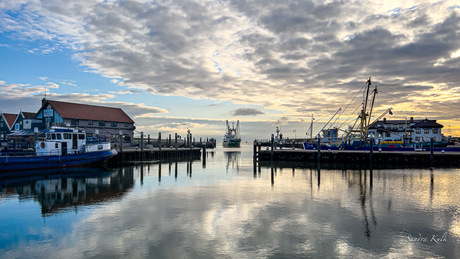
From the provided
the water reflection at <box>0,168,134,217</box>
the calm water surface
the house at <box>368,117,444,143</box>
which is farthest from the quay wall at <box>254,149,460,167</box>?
the house at <box>368,117,444,143</box>

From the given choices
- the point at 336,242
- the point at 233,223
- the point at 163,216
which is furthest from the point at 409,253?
the point at 163,216

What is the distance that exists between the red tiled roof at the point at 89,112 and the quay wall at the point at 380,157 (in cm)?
A: 3773

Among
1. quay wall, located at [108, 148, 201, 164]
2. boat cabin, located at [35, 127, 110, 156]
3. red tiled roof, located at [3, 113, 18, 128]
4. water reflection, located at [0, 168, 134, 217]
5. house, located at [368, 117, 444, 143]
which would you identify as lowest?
water reflection, located at [0, 168, 134, 217]

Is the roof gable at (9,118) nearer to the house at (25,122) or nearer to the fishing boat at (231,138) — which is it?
the house at (25,122)

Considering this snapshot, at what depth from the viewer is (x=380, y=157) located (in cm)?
4869

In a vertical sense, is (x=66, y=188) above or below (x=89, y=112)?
below

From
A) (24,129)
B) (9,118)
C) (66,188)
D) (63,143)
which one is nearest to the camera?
(66,188)

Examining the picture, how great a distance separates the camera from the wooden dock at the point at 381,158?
4588 centimetres

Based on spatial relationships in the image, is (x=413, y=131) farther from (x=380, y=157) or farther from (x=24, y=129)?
(x=24, y=129)

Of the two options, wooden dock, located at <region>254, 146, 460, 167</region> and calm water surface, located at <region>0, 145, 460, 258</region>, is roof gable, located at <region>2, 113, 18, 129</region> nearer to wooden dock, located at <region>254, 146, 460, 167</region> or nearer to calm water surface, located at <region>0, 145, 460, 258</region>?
calm water surface, located at <region>0, 145, 460, 258</region>

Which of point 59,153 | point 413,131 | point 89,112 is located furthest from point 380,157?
point 89,112

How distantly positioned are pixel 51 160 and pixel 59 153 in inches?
59.9

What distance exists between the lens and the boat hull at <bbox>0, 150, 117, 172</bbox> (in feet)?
115

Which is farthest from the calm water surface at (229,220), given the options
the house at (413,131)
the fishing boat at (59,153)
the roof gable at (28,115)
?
the house at (413,131)
